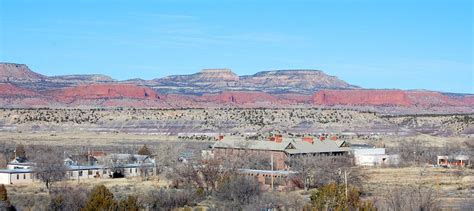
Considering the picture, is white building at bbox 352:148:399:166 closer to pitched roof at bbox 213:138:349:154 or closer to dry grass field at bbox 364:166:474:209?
pitched roof at bbox 213:138:349:154

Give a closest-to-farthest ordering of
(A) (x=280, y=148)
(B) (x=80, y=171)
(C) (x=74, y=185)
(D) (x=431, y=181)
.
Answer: (C) (x=74, y=185)
(D) (x=431, y=181)
(B) (x=80, y=171)
(A) (x=280, y=148)

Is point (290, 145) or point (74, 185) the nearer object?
point (74, 185)

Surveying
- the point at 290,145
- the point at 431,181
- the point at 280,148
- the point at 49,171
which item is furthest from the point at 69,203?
the point at 290,145

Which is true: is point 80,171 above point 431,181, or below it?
above

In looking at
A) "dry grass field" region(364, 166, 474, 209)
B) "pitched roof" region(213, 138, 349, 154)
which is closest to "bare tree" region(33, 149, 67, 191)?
"pitched roof" region(213, 138, 349, 154)

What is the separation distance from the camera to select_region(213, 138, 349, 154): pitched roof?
76812 mm

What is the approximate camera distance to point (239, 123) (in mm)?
144000

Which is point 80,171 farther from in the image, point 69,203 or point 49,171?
point 69,203

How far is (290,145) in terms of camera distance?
7719 centimetres

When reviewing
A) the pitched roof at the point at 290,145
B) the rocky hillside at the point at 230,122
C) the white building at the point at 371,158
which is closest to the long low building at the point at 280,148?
the pitched roof at the point at 290,145

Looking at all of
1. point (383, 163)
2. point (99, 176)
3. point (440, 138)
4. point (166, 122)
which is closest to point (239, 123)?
point (166, 122)

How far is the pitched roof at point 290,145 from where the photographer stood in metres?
76.8

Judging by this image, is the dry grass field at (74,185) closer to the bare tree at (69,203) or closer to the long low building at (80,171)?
the long low building at (80,171)

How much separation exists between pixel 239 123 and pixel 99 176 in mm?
73724
